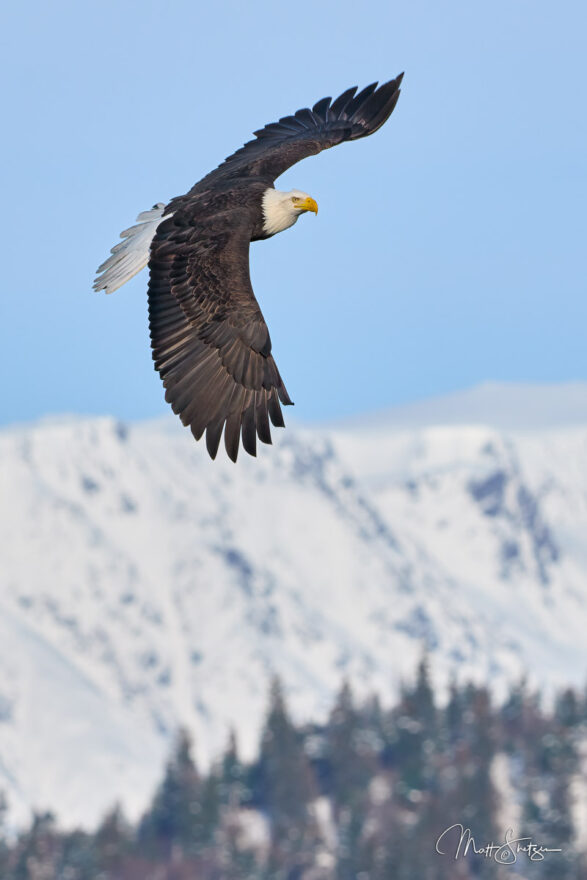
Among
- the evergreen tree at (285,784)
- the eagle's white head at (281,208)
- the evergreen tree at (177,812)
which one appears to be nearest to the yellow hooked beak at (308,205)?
the eagle's white head at (281,208)

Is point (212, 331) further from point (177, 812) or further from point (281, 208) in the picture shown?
point (177, 812)

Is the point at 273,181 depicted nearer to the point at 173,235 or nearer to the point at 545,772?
the point at 173,235

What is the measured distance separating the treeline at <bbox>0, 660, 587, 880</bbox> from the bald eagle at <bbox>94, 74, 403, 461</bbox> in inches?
2943

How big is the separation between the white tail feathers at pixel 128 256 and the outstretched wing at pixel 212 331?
862mm

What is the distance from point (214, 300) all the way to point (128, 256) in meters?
1.84

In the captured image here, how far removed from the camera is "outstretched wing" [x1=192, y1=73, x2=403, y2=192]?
655 inches

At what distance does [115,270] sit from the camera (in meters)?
15.5

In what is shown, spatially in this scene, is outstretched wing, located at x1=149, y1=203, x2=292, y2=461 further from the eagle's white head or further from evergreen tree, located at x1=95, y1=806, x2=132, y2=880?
evergreen tree, located at x1=95, y1=806, x2=132, y2=880

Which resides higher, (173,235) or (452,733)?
(452,733)

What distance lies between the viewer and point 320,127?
58.7 ft

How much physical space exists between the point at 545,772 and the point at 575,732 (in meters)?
3.11

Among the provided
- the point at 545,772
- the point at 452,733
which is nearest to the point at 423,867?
the point at 545,772

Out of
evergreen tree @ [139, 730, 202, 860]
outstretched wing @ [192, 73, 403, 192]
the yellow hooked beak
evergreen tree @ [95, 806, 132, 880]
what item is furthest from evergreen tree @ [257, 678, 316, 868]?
the yellow hooked beak

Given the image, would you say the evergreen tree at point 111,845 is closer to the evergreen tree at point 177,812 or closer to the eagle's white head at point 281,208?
the evergreen tree at point 177,812
